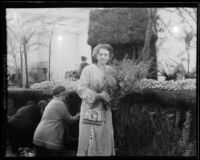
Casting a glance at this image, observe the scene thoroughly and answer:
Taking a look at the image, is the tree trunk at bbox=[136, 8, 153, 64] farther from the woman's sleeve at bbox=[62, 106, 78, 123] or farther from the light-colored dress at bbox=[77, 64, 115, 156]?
the woman's sleeve at bbox=[62, 106, 78, 123]

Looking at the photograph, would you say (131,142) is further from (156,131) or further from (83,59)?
(83,59)

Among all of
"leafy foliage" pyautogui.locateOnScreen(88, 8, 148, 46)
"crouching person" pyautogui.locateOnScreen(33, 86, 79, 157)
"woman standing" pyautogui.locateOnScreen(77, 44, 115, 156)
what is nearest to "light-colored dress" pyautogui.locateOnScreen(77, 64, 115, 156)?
"woman standing" pyautogui.locateOnScreen(77, 44, 115, 156)

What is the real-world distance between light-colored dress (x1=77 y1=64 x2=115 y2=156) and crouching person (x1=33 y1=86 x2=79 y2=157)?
4.7 inches

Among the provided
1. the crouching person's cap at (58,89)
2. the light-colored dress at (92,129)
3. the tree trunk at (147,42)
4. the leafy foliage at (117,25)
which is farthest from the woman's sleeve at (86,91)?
the tree trunk at (147,42)

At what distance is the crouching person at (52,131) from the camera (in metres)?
1.90

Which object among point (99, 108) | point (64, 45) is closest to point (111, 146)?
point (99, 108)

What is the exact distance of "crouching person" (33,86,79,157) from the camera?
6.24 ft

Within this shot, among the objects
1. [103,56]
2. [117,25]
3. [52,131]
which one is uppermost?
[117,25]

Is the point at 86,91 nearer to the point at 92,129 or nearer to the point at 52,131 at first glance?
the point at 92,129

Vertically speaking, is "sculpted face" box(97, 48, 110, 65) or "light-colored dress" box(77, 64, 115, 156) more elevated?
"sculpted face" box(97, 48, 110, 65)

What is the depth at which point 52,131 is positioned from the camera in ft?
6.24

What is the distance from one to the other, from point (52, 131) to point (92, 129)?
0.29 metres

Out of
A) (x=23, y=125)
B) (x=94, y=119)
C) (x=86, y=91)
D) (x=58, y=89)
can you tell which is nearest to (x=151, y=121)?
(x=94, y=119)
